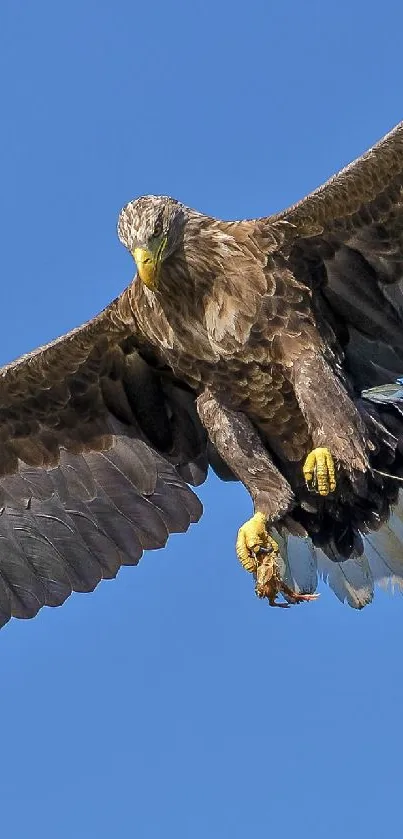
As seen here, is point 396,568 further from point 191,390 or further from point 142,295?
point 142,295

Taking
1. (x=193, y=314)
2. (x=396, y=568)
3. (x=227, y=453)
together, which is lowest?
(x=396, y=568)

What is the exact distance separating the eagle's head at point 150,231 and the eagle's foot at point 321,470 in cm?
125

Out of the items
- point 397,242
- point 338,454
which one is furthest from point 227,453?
point 397,242

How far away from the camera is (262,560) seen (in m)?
10.6

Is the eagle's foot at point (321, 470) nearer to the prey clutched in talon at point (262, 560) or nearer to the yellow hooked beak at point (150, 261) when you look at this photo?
the prey clutched in talon at point (262, 560)

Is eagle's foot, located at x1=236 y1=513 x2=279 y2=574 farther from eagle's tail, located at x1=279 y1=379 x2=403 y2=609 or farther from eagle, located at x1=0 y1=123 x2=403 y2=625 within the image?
eagle's tail, located at x1=279 y1=379 x2=403 y2=609

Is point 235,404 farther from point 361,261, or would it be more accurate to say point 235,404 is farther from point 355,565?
point 355,565

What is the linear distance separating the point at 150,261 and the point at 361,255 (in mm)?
1252

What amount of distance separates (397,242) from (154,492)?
90.1 inches

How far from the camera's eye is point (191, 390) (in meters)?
11.6

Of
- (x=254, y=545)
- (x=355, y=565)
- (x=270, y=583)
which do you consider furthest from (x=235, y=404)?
(x=355, y=565)

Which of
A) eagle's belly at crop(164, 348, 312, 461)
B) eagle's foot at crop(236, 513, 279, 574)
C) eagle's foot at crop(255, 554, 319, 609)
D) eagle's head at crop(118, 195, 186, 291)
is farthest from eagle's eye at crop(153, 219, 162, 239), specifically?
eagle's foot at crop(255, 554, 319, 609)

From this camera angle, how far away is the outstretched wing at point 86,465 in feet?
37.7

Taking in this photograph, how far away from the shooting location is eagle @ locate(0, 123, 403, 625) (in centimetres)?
1061
